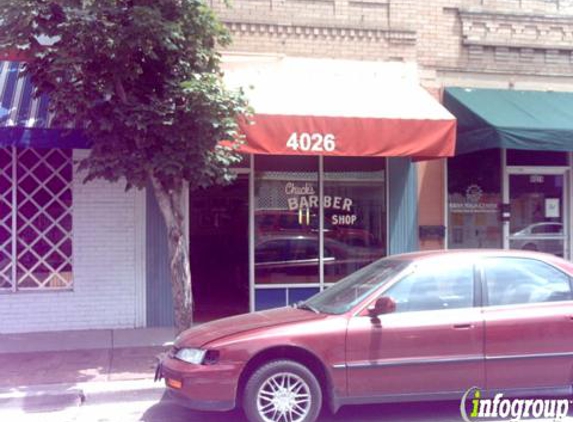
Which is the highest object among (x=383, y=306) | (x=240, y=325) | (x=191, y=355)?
(x=383, y=306)

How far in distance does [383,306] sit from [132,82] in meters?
3.98

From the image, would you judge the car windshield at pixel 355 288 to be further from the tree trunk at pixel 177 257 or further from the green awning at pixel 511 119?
the green awning at pixel 511 119

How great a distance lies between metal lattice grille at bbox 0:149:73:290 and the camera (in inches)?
365

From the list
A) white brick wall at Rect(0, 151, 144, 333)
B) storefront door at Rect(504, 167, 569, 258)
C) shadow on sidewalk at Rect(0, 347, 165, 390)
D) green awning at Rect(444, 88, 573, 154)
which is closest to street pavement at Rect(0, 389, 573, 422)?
shadow on sidewalk at Rect(0, 347, 165, 390)

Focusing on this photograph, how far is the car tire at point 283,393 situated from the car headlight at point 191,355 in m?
0.45

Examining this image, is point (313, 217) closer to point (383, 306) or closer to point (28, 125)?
point (28, 125)

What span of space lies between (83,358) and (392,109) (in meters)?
5.28

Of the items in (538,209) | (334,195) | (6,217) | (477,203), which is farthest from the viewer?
(538,209)

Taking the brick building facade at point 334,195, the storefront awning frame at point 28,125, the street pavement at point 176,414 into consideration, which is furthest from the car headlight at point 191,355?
the brick building facade at point 334,195

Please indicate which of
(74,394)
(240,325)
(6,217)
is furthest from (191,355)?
(6,217)

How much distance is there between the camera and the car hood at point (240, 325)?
5.48 m

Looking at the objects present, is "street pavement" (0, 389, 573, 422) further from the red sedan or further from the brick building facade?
the brick building facade

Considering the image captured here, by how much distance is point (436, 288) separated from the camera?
564cm

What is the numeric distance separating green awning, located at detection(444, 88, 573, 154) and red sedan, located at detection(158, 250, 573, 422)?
12.4 ft
